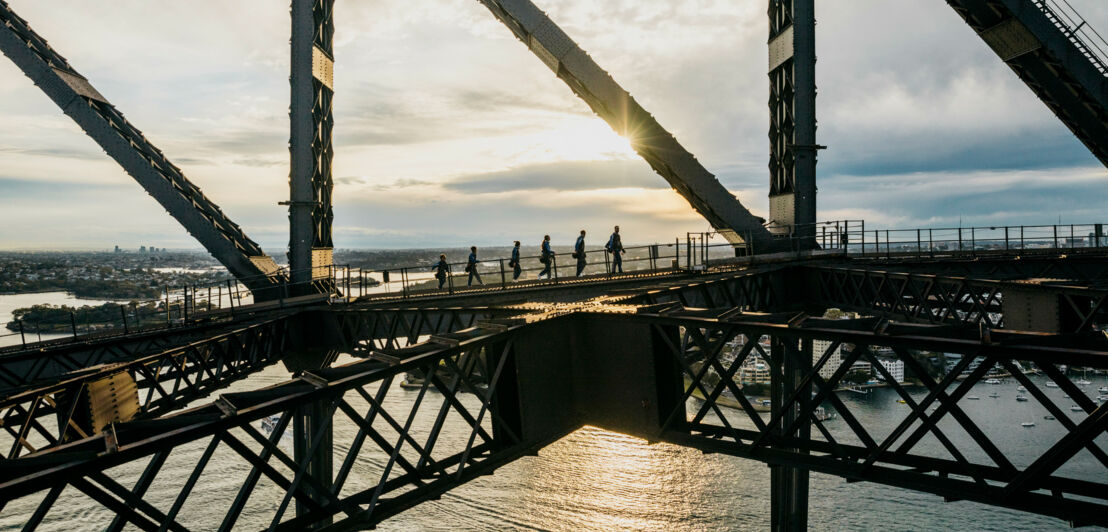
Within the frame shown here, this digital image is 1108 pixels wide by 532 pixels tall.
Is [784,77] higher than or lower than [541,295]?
higher

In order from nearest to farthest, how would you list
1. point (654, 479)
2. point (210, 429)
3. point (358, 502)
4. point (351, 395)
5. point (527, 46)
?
point (210, 429), point (358, 502), point (527, 46), point (654, 479), point (351, 395)

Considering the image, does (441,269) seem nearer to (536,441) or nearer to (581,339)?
(581,339)

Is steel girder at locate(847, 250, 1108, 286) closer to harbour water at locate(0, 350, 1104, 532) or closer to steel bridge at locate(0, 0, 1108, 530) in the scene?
steel bridge at locate(0, 0, 1108, 530)

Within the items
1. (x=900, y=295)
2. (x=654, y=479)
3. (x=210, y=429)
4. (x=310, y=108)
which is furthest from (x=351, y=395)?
(x=210, y=429)

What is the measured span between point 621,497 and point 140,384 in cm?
6036

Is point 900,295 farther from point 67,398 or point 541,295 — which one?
point 67,398

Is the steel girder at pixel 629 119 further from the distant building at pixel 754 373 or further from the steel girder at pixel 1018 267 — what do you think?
the distant building at pixel 754 373

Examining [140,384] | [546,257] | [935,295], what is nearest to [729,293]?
[935,295]

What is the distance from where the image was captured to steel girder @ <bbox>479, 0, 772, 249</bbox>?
900 inches

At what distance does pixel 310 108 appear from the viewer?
22156 mm

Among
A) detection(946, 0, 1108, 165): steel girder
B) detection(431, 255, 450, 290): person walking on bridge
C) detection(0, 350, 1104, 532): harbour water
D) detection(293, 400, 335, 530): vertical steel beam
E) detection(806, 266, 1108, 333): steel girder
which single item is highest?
detection(946, 0, 1108, 165): steel girder

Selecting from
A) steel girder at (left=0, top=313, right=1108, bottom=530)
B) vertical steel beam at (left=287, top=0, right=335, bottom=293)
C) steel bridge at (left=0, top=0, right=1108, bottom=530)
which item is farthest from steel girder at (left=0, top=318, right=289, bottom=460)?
vertical steel beam at (left=287, top=0, right=335, bottom=293)

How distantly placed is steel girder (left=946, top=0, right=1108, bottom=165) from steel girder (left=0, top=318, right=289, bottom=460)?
2983 cm

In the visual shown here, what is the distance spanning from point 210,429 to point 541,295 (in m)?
14.8
